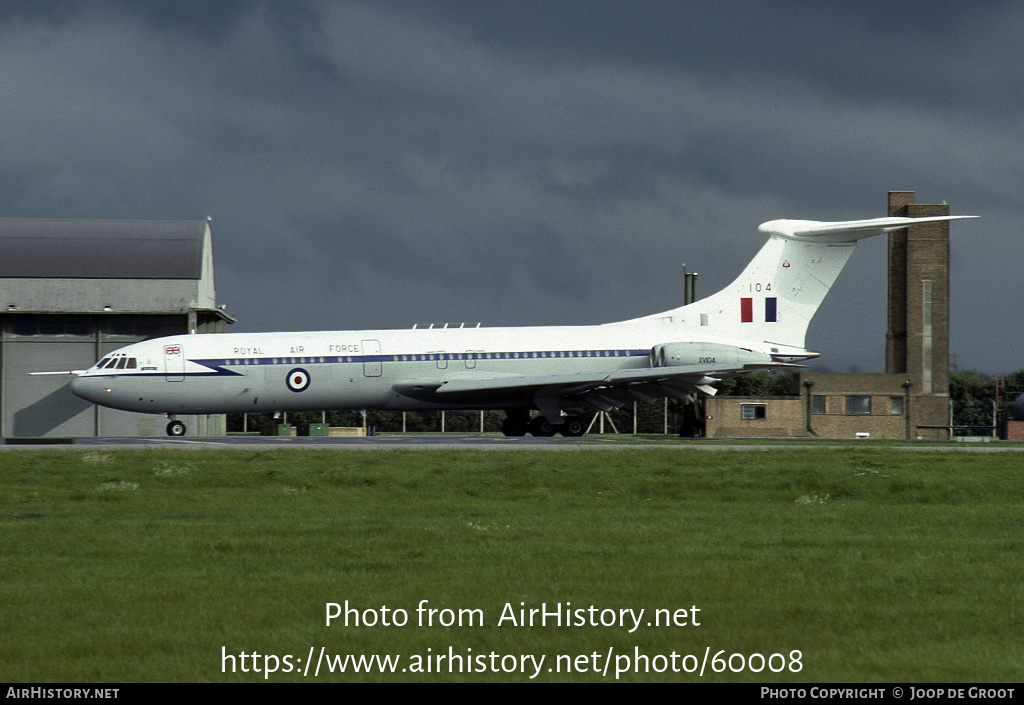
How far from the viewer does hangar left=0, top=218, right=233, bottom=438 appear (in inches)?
2078

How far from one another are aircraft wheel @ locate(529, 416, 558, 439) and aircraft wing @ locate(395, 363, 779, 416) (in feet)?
3.18

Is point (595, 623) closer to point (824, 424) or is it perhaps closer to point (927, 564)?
point (927, 564)

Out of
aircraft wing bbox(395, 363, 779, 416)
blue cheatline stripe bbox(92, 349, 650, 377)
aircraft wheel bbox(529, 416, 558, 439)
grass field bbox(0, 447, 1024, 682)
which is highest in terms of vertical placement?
blue cheatline stripe bbox(92, 349, 650, 377)

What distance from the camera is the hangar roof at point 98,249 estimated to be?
53.3m

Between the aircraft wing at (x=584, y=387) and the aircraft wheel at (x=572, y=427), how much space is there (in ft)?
2.65

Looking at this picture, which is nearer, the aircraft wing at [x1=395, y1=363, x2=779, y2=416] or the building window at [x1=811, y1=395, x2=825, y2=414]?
the aircraft wing at [x1=395, y1=363, x2=779, y2=416]

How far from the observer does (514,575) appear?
433 inches

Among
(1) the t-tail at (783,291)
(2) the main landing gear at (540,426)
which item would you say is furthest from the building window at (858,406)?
(2) the main landing gear at (540,426)

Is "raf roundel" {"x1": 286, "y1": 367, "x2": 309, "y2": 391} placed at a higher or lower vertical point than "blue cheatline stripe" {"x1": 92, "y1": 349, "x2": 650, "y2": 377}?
lower

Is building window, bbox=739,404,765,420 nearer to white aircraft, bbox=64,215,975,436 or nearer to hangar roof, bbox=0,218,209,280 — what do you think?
white aircraft, bbox=64,215,975,436

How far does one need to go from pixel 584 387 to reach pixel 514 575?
3081 centimetres

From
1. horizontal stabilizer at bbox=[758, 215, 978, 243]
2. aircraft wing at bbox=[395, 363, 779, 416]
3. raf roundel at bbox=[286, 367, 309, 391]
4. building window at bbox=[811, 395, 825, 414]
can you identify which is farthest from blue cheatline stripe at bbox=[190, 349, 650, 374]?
building window at bbox=[811, 395, 825, 414]

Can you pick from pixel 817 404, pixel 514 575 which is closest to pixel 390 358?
pixel 817 404

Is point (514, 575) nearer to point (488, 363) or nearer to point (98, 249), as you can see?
point (488, 363)
